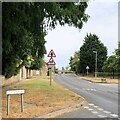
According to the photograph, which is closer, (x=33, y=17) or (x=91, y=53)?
(x=33, y=17)

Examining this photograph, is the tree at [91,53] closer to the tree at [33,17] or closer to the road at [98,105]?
the road at [98,105]

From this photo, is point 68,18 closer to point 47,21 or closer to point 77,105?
point 47,21

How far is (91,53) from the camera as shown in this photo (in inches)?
4117

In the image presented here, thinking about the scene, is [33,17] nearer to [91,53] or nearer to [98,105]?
[98,105]

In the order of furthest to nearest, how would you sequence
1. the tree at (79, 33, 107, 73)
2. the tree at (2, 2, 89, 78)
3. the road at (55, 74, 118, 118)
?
the tree at (79, 33, 107, 73)
the road at (55, 74, 118, 118)
the tree at (2, 2, 89, 78)

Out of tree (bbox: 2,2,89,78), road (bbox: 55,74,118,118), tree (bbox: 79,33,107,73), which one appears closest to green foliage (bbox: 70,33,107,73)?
tree (bbox: 79,33,107,73)

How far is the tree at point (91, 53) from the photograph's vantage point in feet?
344

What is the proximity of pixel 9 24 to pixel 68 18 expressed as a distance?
2532 mm

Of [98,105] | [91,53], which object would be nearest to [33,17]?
[98,105]

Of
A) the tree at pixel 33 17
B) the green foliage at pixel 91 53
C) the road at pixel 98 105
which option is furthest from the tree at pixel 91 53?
the tree at pixel 33 17

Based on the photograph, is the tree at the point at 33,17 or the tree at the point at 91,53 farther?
the tree at the point at 91,53

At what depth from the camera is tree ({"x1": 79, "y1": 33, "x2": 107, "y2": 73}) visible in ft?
344

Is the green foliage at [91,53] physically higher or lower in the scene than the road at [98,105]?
higher

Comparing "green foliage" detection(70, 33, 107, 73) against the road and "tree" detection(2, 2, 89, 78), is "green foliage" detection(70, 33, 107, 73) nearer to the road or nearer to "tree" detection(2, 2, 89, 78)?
the road
